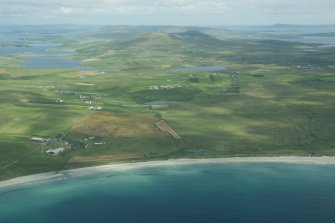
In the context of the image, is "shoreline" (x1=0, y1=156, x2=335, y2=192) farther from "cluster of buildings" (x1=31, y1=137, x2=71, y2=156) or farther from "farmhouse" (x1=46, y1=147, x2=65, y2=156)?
"cluster of buildings" (x1=31, y1=137, x2=71, y2=156)

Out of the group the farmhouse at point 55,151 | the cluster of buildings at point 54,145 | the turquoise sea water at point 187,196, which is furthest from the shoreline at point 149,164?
the cluster of buildings at point 54,145

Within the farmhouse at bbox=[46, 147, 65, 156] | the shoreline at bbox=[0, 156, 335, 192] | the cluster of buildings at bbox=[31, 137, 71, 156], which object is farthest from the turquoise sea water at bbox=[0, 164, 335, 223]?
the cluster of buildings at bbox=[31, 137, 71, 156]

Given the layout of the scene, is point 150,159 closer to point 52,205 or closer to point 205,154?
point 205,154

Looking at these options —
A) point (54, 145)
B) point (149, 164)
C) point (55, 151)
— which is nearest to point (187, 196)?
point (149, 164)

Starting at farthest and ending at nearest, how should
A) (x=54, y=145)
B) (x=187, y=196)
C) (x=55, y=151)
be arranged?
(x=54, y=145) → (x=55, y=151) → (x=187, y=196)

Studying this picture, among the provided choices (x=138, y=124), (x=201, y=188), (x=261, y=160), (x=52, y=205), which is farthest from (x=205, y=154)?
(x=52, y=205)

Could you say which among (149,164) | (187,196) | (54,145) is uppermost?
(54,145)

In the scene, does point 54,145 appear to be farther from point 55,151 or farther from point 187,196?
point 187,196

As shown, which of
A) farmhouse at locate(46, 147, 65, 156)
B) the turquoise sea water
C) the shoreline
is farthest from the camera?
farmhouse at locate(46, 147, 65, 156)
